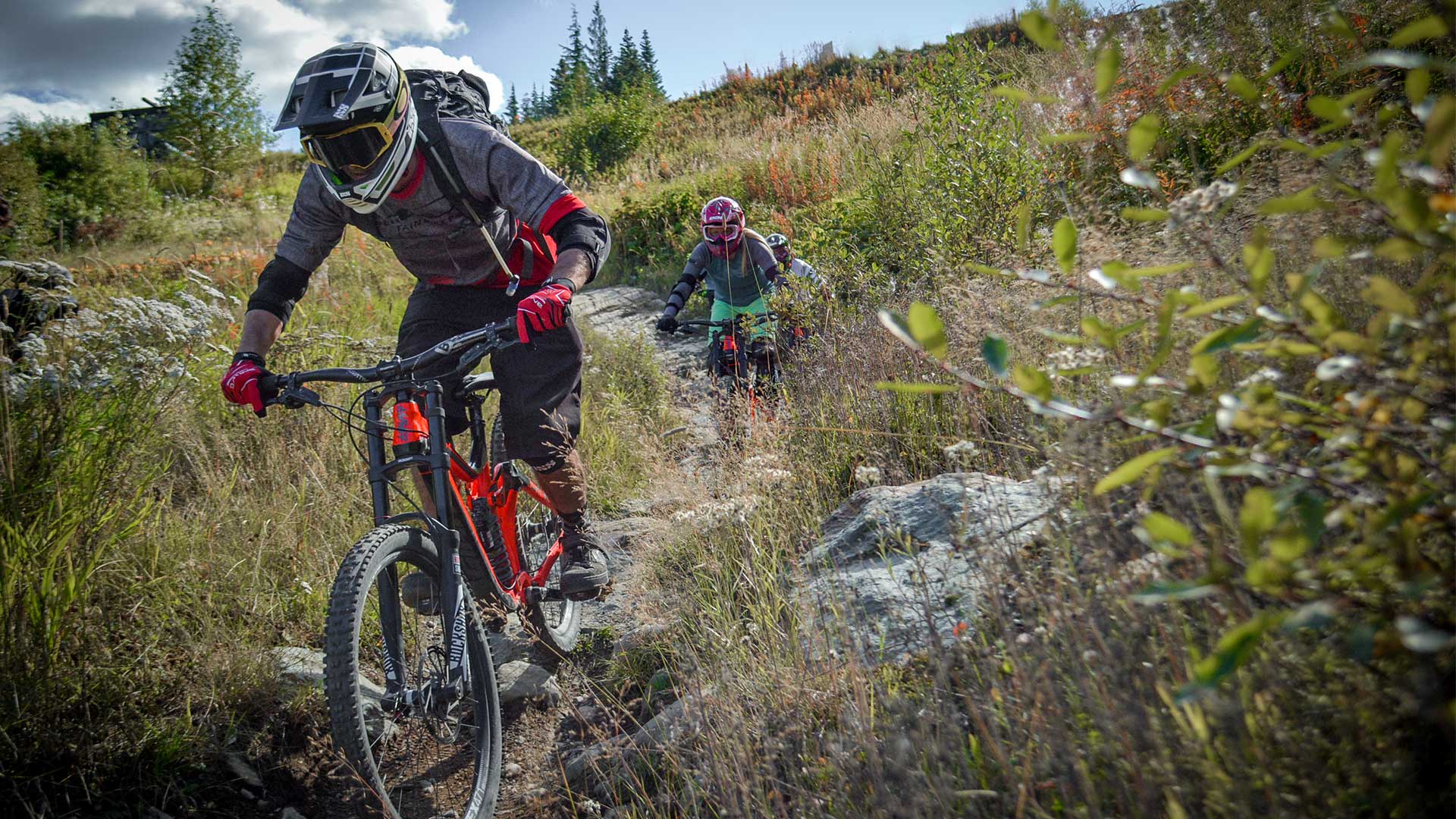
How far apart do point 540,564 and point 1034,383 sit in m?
3.09

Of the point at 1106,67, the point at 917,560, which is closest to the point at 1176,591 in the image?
the point at 1106,67

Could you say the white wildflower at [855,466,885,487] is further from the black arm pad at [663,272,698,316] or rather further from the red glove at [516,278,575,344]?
the black arm pad at [663,272,698,316]

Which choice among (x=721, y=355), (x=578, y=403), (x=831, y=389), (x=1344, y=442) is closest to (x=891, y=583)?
(x=1344, y=442)

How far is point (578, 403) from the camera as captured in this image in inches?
142

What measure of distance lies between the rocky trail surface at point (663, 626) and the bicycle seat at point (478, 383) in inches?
39.9

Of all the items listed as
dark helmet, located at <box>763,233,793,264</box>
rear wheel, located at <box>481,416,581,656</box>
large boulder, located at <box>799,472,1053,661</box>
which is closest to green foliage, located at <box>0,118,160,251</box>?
dark helmet, located at <box>763,233,793,264</box>

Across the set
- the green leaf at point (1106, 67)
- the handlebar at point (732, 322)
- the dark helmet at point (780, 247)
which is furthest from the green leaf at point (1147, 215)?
the dark helmet at point (780, 247)

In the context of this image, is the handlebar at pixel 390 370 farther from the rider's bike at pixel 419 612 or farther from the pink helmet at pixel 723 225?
the pink helmet at pixel 723 225

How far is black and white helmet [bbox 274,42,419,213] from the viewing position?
8.52ft

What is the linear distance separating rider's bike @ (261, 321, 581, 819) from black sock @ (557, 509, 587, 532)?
2.03 ft

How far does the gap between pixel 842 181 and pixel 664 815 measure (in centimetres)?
1022

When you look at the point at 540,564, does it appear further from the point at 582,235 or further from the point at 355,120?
the point at 355,120

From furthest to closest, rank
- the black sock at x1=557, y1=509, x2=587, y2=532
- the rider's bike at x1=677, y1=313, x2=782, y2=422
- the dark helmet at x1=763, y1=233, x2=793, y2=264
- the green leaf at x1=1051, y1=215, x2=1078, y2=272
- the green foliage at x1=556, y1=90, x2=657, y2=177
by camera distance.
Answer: the green foliage at x1=556, y1=90, x2=657, y2=177 < the dark helmet at x1=763, y1=233, x2=793, y2=264 < the rider's bike at x1=677, y1=313, x2=782, y2=422 < the black sock at x1=557, y1=509, x2=587, y2=532 < the green leaf at x1=1051, y1=215, x2=1078, y2=272

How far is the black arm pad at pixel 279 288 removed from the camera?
307 centimetres
